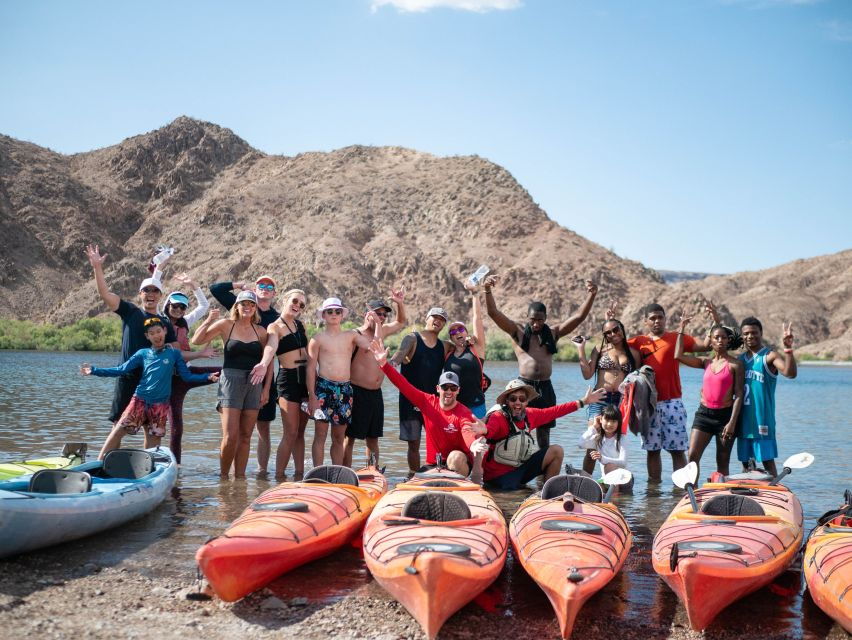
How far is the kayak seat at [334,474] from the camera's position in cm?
678

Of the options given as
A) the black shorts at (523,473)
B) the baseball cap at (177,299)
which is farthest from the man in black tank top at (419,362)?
the baseball cap at (177,299)

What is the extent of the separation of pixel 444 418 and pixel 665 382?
2616 mm

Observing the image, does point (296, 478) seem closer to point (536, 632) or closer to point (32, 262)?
point (536, 632)

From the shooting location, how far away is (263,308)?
853 centimetres

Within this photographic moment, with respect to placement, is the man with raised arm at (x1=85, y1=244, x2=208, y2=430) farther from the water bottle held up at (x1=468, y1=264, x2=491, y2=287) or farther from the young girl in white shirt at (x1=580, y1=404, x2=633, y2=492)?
the young girl in white shirt at (x1=580, y1=404, x2=633, y2=492)

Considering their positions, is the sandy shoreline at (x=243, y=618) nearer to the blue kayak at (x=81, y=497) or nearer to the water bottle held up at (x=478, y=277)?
the blue kayak at (x=81, y=497)

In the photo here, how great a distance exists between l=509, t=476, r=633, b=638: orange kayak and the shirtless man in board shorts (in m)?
2.52

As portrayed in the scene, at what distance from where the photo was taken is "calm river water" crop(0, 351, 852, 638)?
17.7ft

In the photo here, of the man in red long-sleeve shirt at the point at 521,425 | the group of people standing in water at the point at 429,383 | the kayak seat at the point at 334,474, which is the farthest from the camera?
the group of people standing in water at the point at 429,383

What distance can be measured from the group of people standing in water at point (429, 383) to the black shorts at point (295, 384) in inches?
0.6

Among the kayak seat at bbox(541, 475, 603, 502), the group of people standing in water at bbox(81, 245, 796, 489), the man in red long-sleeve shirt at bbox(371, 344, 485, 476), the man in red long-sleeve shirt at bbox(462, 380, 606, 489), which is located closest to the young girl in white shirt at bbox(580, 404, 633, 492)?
the group of people standing in water at bbox(81, 245, 796, 489)

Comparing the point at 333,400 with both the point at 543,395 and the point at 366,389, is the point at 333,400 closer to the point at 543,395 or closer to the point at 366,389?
the point at 366,389

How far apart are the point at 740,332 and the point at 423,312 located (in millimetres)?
52182

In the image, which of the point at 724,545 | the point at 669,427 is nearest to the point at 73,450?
the point at 724,545
